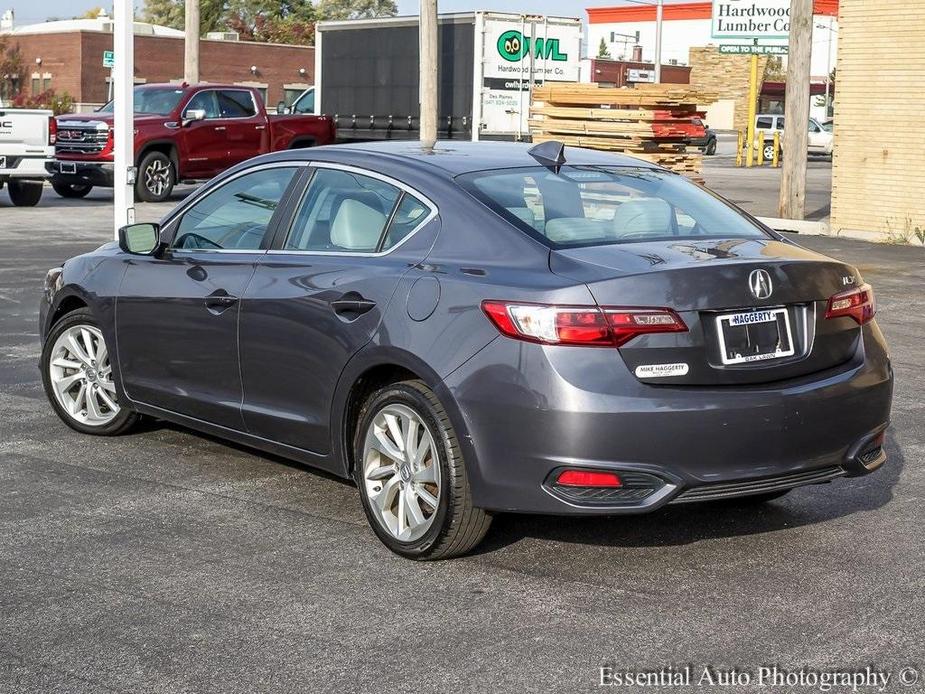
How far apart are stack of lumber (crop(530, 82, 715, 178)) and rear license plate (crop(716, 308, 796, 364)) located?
52.4 feet

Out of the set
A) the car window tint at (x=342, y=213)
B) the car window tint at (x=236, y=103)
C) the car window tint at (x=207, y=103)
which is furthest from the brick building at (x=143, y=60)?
the car window tint at (x=342, y=213)

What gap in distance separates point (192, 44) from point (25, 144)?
502 inches

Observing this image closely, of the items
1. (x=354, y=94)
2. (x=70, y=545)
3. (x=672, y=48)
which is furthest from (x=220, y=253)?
(x=672, y=48)

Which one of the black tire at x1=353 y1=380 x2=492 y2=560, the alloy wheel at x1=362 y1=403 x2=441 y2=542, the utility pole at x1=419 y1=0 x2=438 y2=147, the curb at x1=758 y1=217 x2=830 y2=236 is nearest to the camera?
the black tire at x1=353 y1=380 x2=492 y2=560

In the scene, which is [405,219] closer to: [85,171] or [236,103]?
[85,171]

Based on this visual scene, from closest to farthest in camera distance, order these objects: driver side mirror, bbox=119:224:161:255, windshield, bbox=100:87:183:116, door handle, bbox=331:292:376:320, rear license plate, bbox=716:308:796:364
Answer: rear license plate, bbox=716:308:796:364, door handle, bbox=331:292:376:320, driver side mirror, bbox=119:224:161:255, windshield, bbox=100:87:183:116

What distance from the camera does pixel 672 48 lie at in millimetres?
97625

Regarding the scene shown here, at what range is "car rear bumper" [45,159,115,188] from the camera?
25172 millimetres

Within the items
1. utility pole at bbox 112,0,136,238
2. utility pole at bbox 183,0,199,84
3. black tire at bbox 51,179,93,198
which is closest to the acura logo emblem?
utility pole at bbox 112,0,136,238

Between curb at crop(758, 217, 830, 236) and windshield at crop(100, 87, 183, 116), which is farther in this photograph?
windshield at crop(100, 87, 183, 116)

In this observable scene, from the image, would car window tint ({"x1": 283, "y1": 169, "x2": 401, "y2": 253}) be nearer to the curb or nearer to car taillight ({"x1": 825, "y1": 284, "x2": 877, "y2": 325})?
car taillight ({"x1": 825, "y1": 284, "x2": 877, "y2": 325})

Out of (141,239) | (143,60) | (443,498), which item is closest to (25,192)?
(141,239)

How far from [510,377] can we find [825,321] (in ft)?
4.23

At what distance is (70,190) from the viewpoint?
26.8 metres
